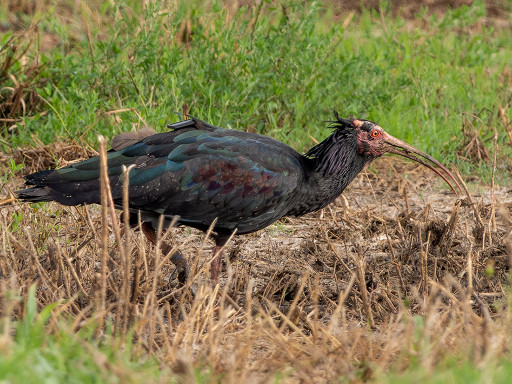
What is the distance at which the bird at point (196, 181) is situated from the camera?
4.84m

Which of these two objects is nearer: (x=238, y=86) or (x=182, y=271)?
(x=182, y=271)

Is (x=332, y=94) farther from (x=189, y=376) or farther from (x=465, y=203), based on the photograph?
(x=189, y=376)

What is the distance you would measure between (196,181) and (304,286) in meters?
0.91

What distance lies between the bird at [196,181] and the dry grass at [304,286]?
0.21 meters

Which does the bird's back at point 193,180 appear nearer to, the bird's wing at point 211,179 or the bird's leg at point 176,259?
the bird's wing at point 211,179

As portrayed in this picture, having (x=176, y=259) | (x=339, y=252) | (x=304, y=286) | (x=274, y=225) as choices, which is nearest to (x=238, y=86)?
(x=274, y=225)

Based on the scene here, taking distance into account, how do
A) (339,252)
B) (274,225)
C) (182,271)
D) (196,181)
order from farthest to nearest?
1. (274,225)
2. (339,252)
3. (182,271)
4. (196,181)

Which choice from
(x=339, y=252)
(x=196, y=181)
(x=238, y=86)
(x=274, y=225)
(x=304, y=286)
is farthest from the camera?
(x=238, y=86)

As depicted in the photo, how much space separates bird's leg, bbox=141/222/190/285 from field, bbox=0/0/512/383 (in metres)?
0.08

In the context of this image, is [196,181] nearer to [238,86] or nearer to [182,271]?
[182,271]

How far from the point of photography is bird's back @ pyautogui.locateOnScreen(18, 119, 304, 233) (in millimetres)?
4836

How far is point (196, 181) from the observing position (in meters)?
4.90

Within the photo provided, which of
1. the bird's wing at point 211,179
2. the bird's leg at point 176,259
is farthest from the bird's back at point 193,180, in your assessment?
the bird's leg at point 176,259

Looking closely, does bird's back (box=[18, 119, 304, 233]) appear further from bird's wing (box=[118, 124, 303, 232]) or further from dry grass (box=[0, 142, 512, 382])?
dry grass (box=[0, 142, 512, 382])
